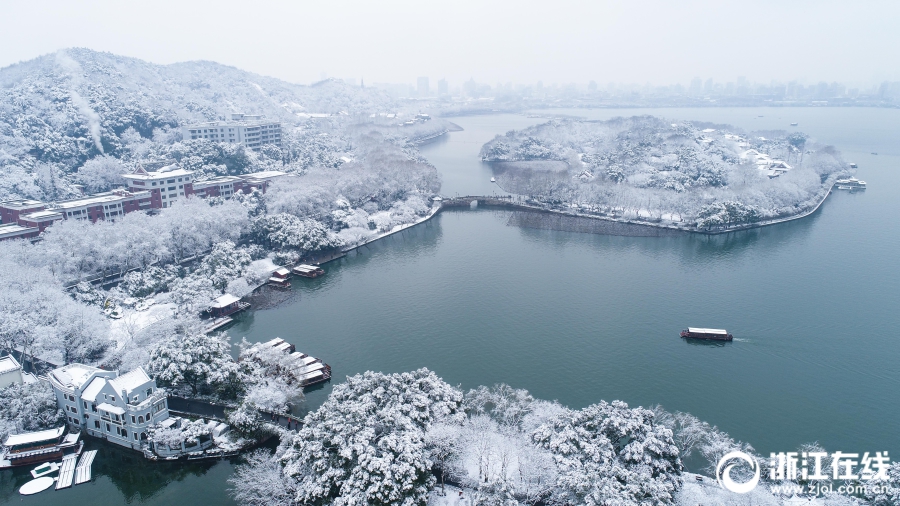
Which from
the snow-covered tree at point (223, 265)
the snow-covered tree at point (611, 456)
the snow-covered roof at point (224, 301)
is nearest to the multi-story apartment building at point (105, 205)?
the snow-covered tree at point (223, 265)

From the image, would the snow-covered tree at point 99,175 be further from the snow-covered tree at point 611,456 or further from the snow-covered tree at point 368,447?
the snow-covered tree at point 611,456

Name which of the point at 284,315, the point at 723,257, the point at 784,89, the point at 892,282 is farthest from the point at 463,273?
the point at 784,89

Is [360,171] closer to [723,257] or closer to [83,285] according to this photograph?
[83,285]

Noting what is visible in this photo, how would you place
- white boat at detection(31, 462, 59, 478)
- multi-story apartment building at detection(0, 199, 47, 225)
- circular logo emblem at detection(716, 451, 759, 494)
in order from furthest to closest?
Answer: multi-story apartment building at detection(0, 199, 47, 225) → white boat at detection(31, 462, 59, 478) → circular logo emblem at detection(716, 451, 759, 494)

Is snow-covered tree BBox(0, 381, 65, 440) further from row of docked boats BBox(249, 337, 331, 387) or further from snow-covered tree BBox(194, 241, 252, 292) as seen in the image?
snow-covered tree BBox(194, 241, 252, 292)

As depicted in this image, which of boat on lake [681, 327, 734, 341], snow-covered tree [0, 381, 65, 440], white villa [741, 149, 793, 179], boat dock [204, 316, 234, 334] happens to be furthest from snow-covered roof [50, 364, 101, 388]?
white villa [741, 149, 793, 179]

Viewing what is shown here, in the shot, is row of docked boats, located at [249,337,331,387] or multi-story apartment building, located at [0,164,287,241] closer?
row of docked boats, located at [249,337,331,387]
